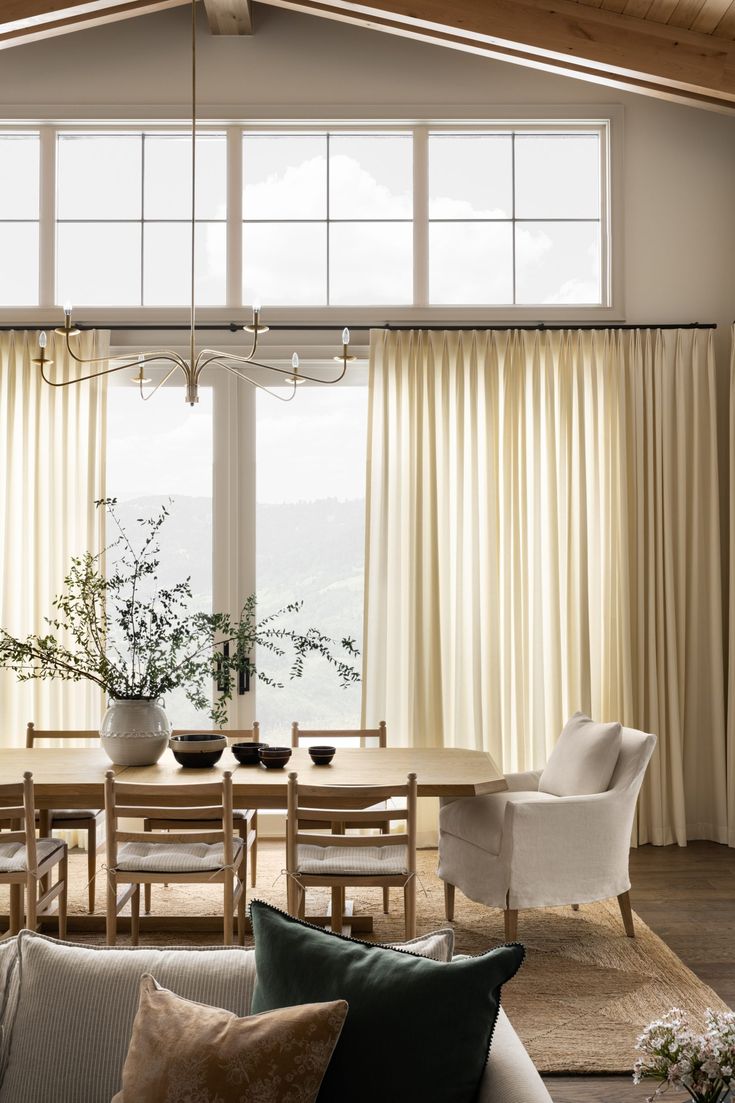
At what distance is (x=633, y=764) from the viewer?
12.3 ft

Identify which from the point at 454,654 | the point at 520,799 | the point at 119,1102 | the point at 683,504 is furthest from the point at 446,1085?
the point at 683,504

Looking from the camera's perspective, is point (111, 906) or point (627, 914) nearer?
point (111, 906)

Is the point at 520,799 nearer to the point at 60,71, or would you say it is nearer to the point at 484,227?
the point at 484,227

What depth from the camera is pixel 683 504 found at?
16.9 ft

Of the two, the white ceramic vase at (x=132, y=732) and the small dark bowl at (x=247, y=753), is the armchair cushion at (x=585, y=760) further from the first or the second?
the white ceramic vase at (x=132, y=732)

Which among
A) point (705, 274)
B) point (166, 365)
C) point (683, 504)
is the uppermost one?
point (705, 274)

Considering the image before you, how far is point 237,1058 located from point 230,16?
5.11 meters

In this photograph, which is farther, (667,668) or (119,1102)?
(667,668)

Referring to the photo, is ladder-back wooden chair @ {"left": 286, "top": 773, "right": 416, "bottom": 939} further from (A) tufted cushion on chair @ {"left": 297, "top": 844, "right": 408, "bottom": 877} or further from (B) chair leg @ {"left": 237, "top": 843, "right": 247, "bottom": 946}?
(B) chair leg @ {"left": 237, "top": 843, "right": 247, "bottom": 946}

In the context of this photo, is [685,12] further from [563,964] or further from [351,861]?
[563,964]

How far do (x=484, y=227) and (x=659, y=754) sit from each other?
301 centimetres

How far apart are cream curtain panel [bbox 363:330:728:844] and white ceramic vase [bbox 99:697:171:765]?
1.60 m

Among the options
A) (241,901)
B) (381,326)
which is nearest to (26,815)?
(241,901)

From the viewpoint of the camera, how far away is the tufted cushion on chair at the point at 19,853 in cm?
325
